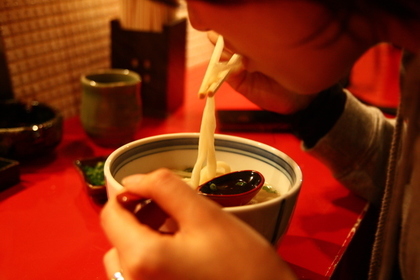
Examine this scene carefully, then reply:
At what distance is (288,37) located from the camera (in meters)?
0.45

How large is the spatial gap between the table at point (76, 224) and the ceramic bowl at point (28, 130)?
51 millimetres

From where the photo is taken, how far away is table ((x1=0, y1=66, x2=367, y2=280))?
0.69m

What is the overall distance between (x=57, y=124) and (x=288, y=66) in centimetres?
71

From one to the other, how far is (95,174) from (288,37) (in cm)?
60

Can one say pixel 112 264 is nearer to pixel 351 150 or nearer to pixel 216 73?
pixel 216 73

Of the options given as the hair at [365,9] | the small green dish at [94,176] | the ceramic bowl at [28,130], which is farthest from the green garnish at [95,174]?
the hair at [365,9]

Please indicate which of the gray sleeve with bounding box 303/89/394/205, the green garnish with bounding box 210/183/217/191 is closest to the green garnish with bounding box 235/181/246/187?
the green garnish with bounding box 210/183/217/191

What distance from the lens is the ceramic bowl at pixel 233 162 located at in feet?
1.84

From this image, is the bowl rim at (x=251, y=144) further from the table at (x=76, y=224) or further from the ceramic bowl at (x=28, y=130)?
the ceramic bowl at (x=28, y=130)

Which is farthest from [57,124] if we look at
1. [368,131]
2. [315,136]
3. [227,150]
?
[368,131]

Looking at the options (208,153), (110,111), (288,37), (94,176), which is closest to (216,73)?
(208,153)

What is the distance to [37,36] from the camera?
123 centimetres

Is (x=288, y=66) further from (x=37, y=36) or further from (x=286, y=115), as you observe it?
(x=37, y=36)

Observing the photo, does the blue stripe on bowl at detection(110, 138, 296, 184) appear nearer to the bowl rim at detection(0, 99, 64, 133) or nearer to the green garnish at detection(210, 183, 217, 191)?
the green garnish at detection(210, 183, 217, 191)
